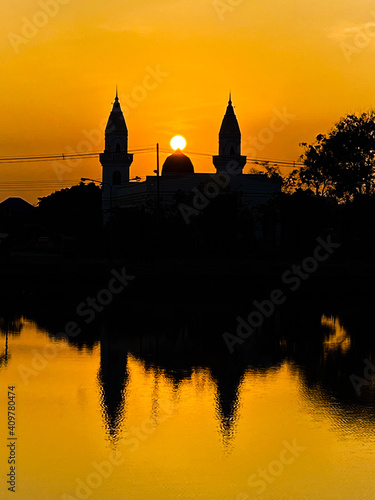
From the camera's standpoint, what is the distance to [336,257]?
70750 millimetres

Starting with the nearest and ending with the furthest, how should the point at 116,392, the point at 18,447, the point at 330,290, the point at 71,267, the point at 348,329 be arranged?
the point at 18,447, the point at 116,392, the point at 348,329, the point at 330,290, the point at 71,267

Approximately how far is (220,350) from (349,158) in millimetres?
53419

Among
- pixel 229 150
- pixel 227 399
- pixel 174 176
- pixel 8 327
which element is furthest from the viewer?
pixel 229 150

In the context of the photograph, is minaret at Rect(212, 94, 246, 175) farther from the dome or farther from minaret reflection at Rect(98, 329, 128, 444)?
minaret reflection at Rect(98, 329, 128, 444)

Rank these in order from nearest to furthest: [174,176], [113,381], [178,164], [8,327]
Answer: [113,381] → [8,327] → [174,176] → [178,164]

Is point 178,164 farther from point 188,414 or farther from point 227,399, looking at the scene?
point 188,414

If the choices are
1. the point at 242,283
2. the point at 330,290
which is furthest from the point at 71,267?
the point at 330,290

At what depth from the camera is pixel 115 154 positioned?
11625cm

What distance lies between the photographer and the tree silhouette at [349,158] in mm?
77188

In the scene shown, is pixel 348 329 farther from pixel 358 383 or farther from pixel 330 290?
pixel 330 290

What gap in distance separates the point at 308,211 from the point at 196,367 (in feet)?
176

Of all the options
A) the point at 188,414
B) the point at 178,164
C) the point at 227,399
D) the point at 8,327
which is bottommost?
the point at 188,414

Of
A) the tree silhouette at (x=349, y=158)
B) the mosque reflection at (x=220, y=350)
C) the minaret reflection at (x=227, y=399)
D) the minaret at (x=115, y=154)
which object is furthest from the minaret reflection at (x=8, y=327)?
the minaret at (x=115, y=154)

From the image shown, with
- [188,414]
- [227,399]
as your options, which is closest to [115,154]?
[227,399]
